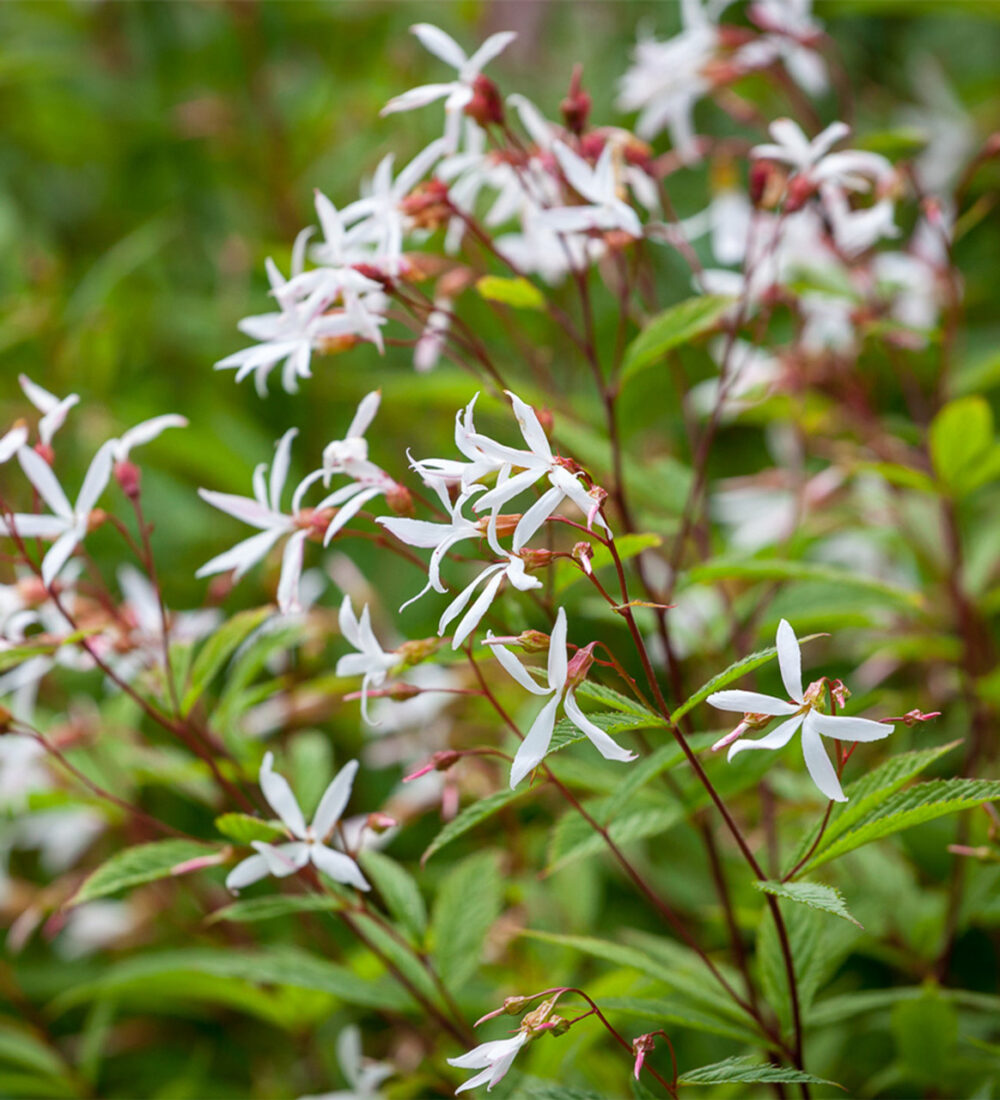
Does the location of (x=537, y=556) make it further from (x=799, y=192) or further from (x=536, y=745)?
(x=799, y=192)

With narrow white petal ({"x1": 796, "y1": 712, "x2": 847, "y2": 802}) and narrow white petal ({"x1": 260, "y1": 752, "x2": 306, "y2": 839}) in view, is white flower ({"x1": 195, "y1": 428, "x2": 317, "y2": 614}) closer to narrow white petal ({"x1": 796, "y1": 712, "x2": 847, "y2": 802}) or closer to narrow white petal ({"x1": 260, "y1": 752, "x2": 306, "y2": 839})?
narrow white petal ({"x1": 260, "y1": 752, "x2": 306, "y2": 839})

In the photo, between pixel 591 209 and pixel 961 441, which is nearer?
pixel 591 209

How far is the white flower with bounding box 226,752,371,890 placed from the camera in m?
0.52

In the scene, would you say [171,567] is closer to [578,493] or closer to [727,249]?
[727,249]

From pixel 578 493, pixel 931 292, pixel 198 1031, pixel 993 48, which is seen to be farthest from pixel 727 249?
pixel 993 48

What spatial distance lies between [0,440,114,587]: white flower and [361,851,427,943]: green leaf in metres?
0.24

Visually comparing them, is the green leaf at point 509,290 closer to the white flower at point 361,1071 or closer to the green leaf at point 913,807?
the green leaf at point 913,807

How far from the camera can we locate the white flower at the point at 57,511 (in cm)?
56

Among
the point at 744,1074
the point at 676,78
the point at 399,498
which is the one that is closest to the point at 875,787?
the point at 744,1074

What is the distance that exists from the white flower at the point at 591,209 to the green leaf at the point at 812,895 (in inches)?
12.6

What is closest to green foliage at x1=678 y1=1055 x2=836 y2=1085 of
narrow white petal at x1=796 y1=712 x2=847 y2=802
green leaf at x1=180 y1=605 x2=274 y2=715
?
narrow white petal at x1=796 y1=712 x2=847 y2=802

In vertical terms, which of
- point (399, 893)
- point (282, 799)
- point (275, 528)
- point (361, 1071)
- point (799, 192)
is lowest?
point (361, 1071)

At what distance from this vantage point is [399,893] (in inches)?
24.4

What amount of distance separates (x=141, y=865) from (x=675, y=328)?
1.27 feet
